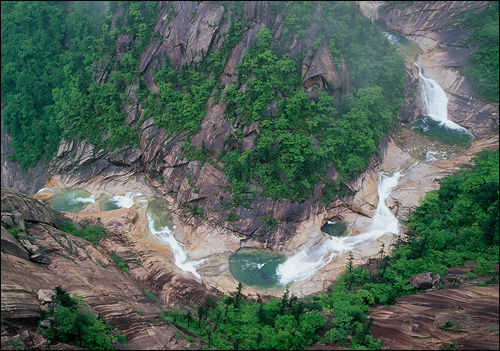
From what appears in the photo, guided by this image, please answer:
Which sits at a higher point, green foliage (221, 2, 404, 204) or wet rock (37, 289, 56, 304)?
green foliage (221, 2, 404, 204)

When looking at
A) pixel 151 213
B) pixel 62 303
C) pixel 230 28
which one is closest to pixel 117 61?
pixel 230 28

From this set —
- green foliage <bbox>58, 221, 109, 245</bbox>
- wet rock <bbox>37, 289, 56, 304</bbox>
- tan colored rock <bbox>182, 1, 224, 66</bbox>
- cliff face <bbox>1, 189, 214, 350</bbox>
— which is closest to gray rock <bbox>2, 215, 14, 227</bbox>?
cliff face <bbox>1, 189, 214, 350</bbox>

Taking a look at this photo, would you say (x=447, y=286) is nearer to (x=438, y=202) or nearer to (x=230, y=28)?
(x=438, y=202)

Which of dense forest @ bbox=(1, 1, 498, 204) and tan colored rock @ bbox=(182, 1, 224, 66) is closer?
dense forest @ bbox=(1, 1, 498, 204)

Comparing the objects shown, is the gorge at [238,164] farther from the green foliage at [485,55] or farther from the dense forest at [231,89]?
the green foliage at [485,55]

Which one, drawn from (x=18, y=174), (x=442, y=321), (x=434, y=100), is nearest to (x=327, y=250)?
(x=442, y=321)

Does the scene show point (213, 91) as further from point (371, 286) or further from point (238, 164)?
point (371, 286)

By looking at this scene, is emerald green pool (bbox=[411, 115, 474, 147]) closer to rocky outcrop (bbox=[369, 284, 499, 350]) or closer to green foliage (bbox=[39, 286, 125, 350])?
rocky outcrop (bbox=[369, 284, 499, 350])
